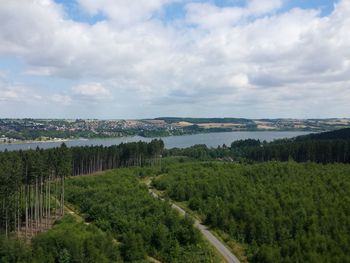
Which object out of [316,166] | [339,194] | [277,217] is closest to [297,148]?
[316,166]

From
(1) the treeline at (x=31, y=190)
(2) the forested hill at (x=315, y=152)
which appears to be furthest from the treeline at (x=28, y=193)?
(2) the forested hill at (x=315, y=152)

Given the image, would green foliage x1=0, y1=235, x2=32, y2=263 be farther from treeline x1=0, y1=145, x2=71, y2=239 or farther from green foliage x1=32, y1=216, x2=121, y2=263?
treeline x1=0, y1=145, x2=71, y2=239

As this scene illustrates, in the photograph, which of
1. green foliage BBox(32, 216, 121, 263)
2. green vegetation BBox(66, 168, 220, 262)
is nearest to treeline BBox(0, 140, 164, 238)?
green vegetation BBox(66, 168, 220, 262)

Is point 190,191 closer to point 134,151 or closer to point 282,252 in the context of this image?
point 282,252

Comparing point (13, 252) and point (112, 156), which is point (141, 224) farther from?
point (112, 156)

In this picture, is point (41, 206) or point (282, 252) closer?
point (282, 252)

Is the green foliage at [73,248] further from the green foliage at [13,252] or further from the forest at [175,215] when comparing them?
the green foliage at [13,252]

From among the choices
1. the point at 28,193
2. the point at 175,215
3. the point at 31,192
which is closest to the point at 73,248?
the point at 175,215
